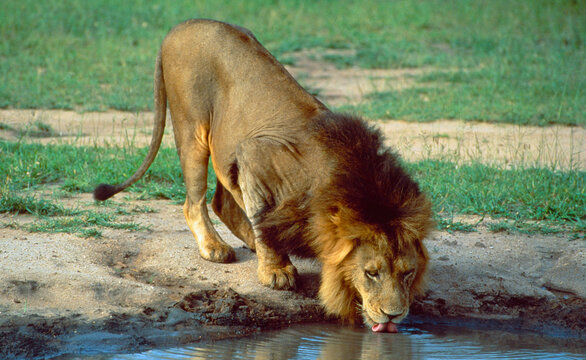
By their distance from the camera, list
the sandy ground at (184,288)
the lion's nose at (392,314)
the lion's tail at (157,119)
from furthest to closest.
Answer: the lion's tail at (157,119), the sandy ground at (184,288), the lion's nose at (392,314)

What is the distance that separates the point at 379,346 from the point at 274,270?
72 cm

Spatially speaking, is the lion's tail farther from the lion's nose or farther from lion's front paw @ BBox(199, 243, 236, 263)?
the lion's nose

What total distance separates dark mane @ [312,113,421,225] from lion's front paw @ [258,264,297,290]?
1.95 feet

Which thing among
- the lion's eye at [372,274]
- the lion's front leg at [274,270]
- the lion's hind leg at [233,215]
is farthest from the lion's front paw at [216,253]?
the lion's eye at [372,274]

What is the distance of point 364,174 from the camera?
388 centimetres

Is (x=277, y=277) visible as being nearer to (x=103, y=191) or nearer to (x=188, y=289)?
(x=188, y=289)

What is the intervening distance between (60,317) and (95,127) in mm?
4217

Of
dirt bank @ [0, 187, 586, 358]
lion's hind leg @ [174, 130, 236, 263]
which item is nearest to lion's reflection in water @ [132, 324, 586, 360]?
dirt bank @ [0, 187, 586, 358]

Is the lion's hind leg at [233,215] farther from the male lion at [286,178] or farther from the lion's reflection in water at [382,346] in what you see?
the lion's reflection in water at [382,346]

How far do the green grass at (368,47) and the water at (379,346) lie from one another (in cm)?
423

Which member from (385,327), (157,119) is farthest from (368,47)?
(385,327)

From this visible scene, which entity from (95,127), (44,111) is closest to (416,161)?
(95,127)

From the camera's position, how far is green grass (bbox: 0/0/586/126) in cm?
859

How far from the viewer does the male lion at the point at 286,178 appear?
379 centimetres
